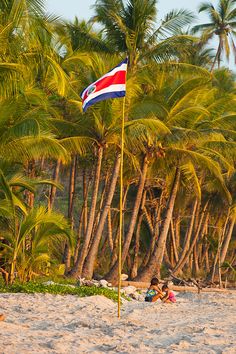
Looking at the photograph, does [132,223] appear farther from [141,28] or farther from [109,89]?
[109,89]

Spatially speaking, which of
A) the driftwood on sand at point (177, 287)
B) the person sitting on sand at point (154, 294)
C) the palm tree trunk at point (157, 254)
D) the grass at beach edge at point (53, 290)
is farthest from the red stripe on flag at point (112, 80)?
the palm tree trunk at point (157, 254)

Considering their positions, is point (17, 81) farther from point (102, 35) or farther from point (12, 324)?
point (102, 35)

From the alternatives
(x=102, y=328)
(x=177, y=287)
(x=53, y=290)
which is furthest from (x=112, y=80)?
(x=177, y=287)

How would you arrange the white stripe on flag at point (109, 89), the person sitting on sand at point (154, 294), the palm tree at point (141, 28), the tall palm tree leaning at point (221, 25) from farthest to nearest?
1. the tall palm tree leaning at point (221, 25)
2. the palm tree at point (141, 28)
3. the person sitting on sand at point (154, 294)
4. the white stripe on flag at point (109, 89)

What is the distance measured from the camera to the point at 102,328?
10.2 meters

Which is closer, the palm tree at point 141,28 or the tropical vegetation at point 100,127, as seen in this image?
the tropical vegetation at point 100,127

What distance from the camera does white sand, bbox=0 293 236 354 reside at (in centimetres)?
843

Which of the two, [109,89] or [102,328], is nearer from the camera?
[102,328]

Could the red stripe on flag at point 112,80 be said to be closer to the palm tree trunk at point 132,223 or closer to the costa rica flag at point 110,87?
the costa rica flag at point 110,87

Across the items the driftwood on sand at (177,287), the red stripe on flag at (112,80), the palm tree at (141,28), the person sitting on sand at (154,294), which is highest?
the palm tree at (141,28)

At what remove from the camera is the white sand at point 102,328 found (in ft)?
27.7

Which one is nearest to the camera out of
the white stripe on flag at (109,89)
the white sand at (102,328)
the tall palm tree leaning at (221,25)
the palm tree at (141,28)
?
the white sand at (102,328)

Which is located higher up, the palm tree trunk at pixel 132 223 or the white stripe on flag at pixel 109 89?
the white stripe on flag at pixel 109 89

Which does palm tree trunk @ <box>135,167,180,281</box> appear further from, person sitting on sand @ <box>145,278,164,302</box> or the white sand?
the white sand
